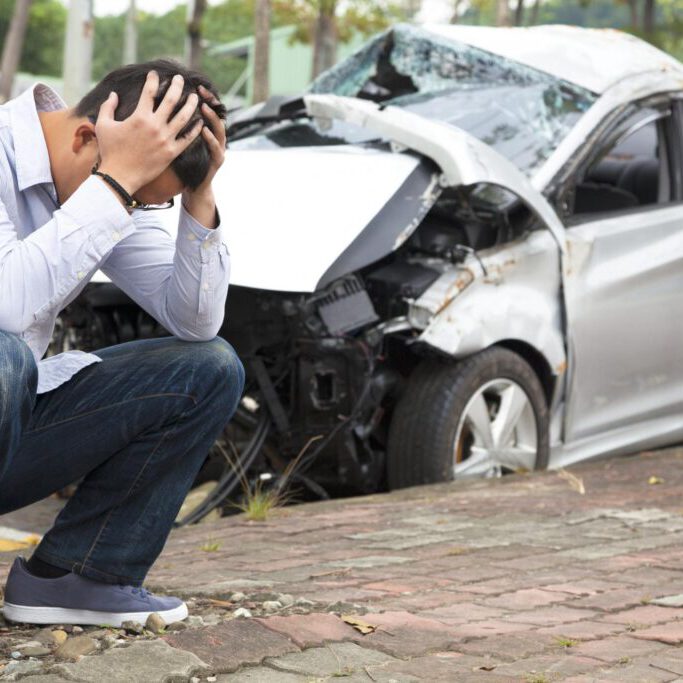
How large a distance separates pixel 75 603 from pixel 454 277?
2540mm

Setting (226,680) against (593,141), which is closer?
(226,680)

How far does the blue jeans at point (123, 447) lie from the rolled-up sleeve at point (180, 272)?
65mm

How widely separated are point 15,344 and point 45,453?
374 mm

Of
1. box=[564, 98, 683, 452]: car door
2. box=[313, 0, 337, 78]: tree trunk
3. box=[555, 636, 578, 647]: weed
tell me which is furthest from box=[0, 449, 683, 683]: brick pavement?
box=[313, 0, 337, 78]: tree trunk

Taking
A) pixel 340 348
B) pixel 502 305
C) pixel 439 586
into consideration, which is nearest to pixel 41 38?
pixel 502 305

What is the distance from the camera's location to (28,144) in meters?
2.95

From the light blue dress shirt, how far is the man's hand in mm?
24

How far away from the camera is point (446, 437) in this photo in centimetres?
533

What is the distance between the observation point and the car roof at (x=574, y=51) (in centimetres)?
652

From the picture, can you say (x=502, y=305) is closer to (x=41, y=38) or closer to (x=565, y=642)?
(x=565, y=642)

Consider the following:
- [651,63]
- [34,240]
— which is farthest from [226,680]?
[651,63]

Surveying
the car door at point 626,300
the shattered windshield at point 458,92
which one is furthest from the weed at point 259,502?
the shattered windshield at point 458,92

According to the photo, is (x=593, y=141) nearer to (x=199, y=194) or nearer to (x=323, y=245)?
(x=323, y=245)

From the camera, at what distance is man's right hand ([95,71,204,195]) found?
2814 millimetres
